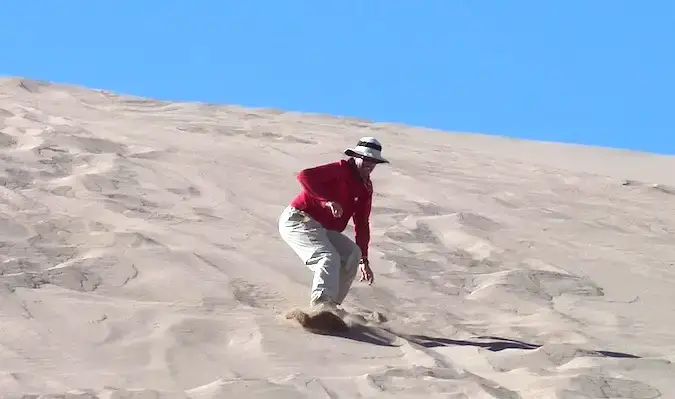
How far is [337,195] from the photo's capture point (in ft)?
17.7

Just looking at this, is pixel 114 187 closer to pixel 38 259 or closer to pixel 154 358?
pixel 38 259

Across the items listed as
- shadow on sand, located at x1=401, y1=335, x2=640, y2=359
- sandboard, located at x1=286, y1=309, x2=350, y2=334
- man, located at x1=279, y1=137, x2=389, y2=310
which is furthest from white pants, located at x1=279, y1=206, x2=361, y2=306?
shadow on sand, located at x1=401, y1=335, x2=640, y2=359

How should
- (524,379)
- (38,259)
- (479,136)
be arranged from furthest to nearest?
(479,136) < (38,259) < (524,379)

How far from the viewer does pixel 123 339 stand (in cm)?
460

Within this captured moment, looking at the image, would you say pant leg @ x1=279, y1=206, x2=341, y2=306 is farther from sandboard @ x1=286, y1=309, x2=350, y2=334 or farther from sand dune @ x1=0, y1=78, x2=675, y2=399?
sand dune @ x1=0, y1=78, x2=675, y2=399

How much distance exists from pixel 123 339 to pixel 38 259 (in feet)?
4.62

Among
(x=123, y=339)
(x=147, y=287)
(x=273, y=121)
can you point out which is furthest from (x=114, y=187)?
(x=273, y=121)

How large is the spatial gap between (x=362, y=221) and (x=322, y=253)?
1.13 ft

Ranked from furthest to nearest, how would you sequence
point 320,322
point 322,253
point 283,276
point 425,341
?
point 283,276, point 322,253, point 425,341, point 320,322

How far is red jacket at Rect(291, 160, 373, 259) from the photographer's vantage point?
5.32m

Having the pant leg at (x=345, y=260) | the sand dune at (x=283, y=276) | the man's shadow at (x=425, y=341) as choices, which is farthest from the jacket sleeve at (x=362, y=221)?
the man's shadow at (x=425, y=341)

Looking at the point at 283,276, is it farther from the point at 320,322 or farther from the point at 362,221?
the point at 320,322

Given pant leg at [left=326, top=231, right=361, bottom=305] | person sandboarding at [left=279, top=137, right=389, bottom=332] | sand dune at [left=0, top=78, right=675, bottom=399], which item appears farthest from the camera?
pant leg at [left=326, top=231, right=361, bottom=305]

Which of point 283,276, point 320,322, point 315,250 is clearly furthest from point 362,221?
point 283,276
